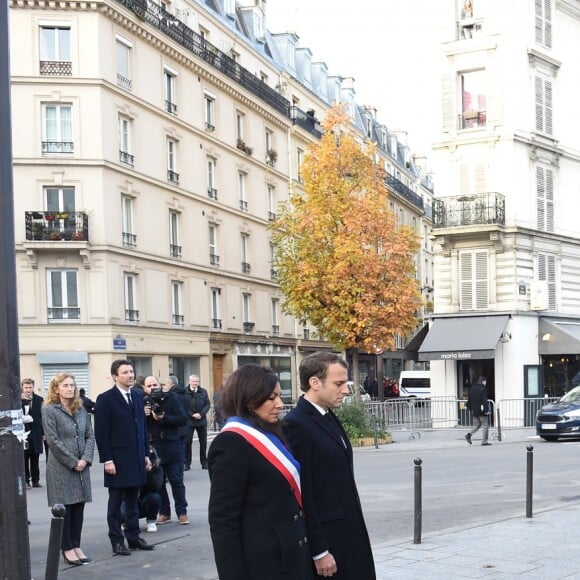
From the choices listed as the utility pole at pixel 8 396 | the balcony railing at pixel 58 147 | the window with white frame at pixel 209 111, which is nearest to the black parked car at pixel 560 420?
the balcony railing at pixel 58 147

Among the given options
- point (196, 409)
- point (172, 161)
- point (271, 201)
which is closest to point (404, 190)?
point (271, 201)

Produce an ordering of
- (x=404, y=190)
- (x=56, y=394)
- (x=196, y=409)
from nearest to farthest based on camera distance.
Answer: (x=56, y=394)
(x=196, y=409)
(x=404, y=190)

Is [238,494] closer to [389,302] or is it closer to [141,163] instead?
[389,302]

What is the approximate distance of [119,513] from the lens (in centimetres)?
947

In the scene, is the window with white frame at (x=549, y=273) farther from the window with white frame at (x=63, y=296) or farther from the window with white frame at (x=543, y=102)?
the window with white frame at (x=63, y=296)

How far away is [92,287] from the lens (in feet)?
109

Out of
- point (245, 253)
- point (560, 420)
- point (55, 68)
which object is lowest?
point (560, 420)

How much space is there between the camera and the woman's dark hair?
449 cm

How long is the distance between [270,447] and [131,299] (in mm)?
31236

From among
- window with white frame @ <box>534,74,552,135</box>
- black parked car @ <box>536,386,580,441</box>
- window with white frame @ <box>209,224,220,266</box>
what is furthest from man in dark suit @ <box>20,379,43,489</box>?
window with white frame @ <box>209,224,220,266</box>

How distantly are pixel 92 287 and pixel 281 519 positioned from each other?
29.6m

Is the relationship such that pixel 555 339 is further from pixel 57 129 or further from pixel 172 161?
pixel 57 129

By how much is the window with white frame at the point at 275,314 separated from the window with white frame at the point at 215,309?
5890 mm

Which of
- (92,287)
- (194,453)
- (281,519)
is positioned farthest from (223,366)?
(281,519)
